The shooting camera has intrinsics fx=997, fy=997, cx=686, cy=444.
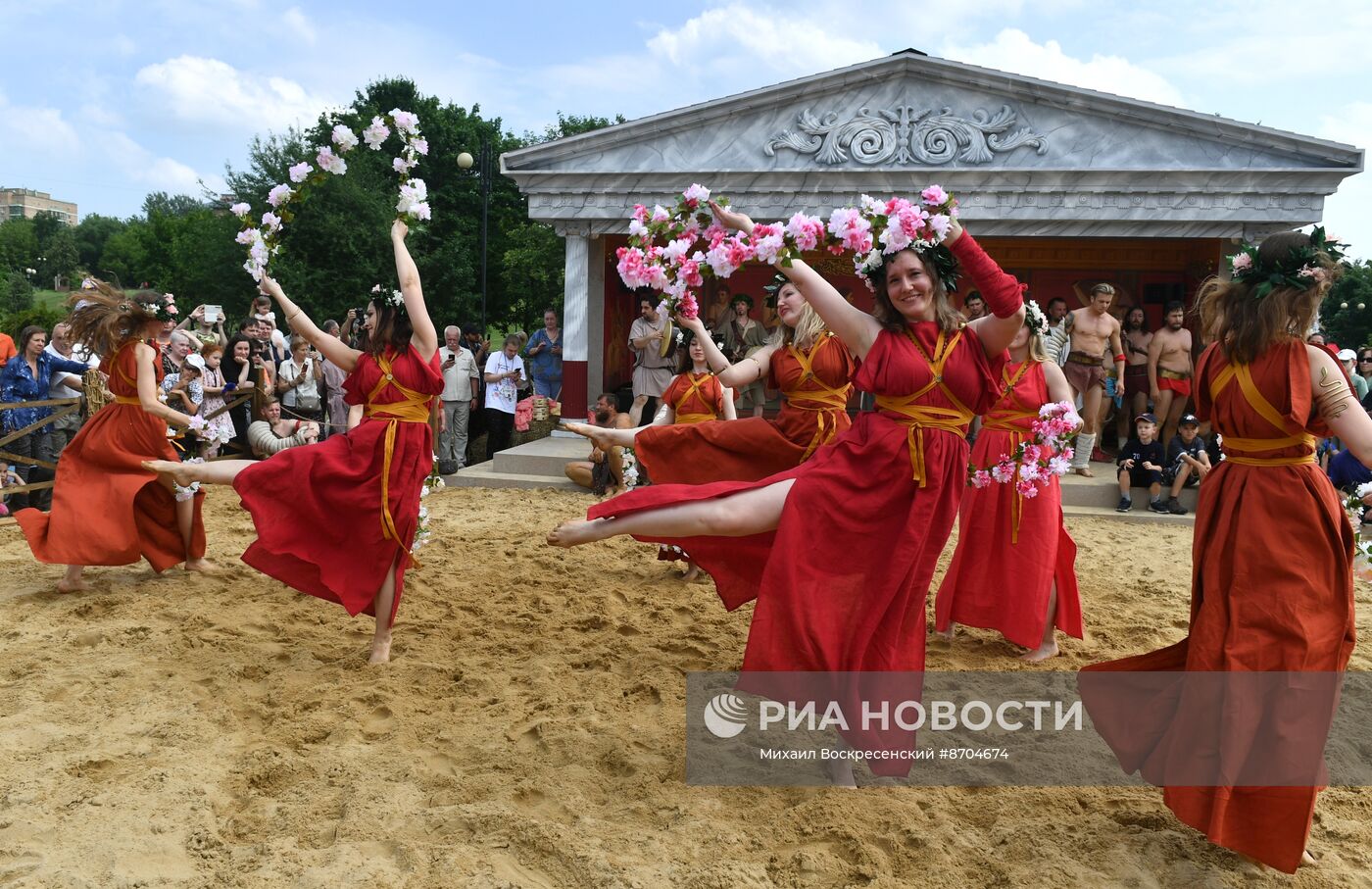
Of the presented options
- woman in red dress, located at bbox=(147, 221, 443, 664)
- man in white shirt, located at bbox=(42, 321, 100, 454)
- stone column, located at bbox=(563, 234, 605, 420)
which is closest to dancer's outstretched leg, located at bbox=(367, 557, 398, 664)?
woman in red dress, located at bbox=(147, 221, 443, 664)

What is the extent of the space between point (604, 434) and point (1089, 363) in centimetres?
792

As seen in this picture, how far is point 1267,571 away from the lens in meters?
3.32

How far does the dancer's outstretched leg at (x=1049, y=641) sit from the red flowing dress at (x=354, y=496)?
11.3 feet

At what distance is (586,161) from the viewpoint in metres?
13.8

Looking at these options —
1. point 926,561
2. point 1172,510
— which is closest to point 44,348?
point 926,561

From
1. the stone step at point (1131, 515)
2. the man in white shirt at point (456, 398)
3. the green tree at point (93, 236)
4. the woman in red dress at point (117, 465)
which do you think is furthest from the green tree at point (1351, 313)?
the green tree at point (93, 236)

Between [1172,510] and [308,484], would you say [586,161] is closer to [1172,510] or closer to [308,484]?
[1172,510]

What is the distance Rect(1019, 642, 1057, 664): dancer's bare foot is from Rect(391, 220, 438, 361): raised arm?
3.64 meters

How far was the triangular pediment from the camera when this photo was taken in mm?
12602

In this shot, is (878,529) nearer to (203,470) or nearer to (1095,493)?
(203,470)

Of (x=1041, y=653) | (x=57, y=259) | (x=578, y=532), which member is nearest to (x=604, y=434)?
(x=578, y=532)

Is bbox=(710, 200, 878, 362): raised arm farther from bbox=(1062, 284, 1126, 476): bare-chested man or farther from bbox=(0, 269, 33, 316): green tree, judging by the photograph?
bbox=(0, 269, 33, 316): green tree

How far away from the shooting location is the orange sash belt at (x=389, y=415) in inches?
198

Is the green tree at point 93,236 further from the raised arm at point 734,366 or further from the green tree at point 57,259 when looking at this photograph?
the raised arm at point 734,366
